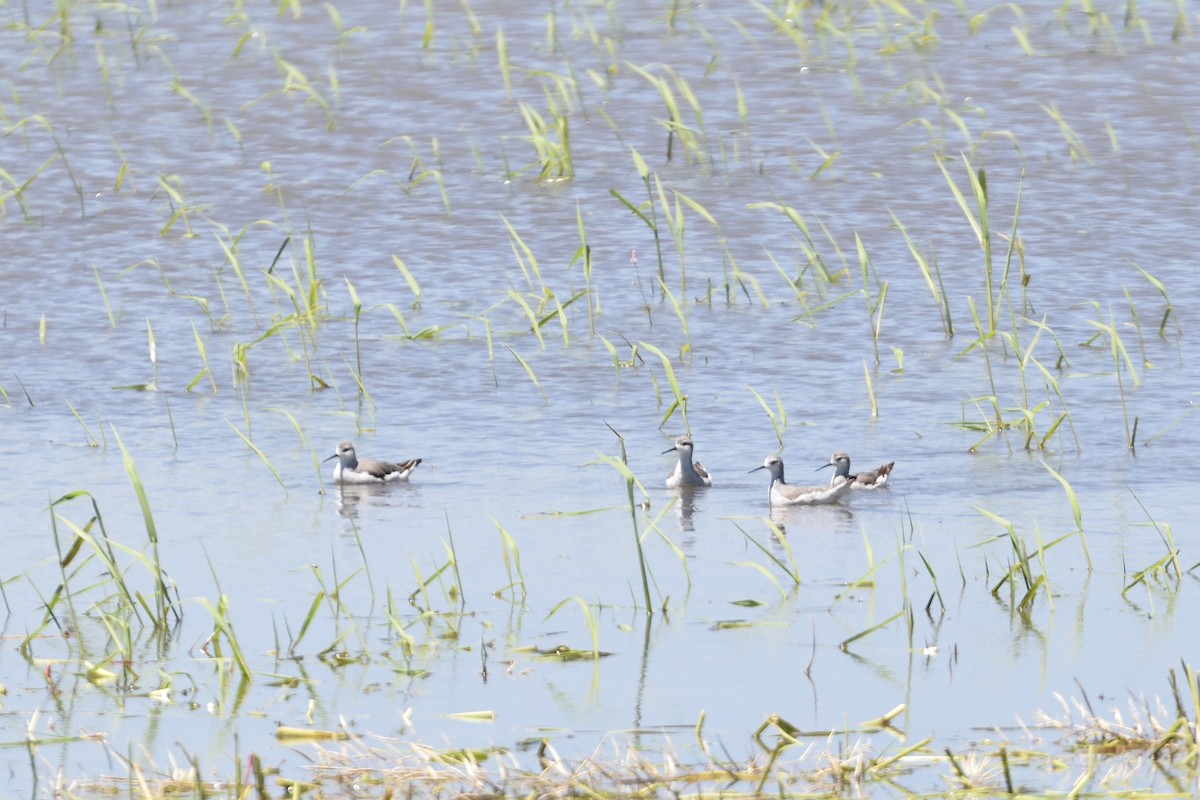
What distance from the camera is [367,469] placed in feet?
30.5

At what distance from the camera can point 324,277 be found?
43.4 ft

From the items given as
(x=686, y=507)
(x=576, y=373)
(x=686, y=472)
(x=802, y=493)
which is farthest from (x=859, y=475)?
(x=576, y=373)

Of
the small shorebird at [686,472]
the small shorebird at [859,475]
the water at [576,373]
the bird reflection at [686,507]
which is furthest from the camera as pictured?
the small shorebird at [686,472]

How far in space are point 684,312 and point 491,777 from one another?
707 cm

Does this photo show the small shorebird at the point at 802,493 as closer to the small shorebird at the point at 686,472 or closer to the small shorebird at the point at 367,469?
the small shorebird at the point at 686,472

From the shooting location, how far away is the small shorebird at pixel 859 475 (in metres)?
9.13

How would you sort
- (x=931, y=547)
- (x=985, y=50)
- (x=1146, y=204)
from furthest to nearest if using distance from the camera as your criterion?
(x=985, y=50) → (x=1146, y=204) → (x=931, y=547)

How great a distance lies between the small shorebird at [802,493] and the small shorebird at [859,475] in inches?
1.9

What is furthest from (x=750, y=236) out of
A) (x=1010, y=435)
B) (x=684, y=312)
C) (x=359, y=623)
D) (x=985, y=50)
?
(x=359, y=623)

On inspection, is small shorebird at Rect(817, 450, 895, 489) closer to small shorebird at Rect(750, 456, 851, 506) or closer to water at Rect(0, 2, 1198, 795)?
small shorebird at Rect(750, 456, 851, 506)

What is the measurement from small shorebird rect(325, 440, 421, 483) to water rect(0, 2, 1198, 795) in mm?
140

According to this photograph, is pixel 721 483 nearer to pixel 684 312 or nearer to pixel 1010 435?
pixel 1010 435

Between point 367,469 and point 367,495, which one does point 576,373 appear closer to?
point 367,469

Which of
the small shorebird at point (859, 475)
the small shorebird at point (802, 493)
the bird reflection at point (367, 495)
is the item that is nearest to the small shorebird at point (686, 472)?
the small shorebird at point (802, 493)
